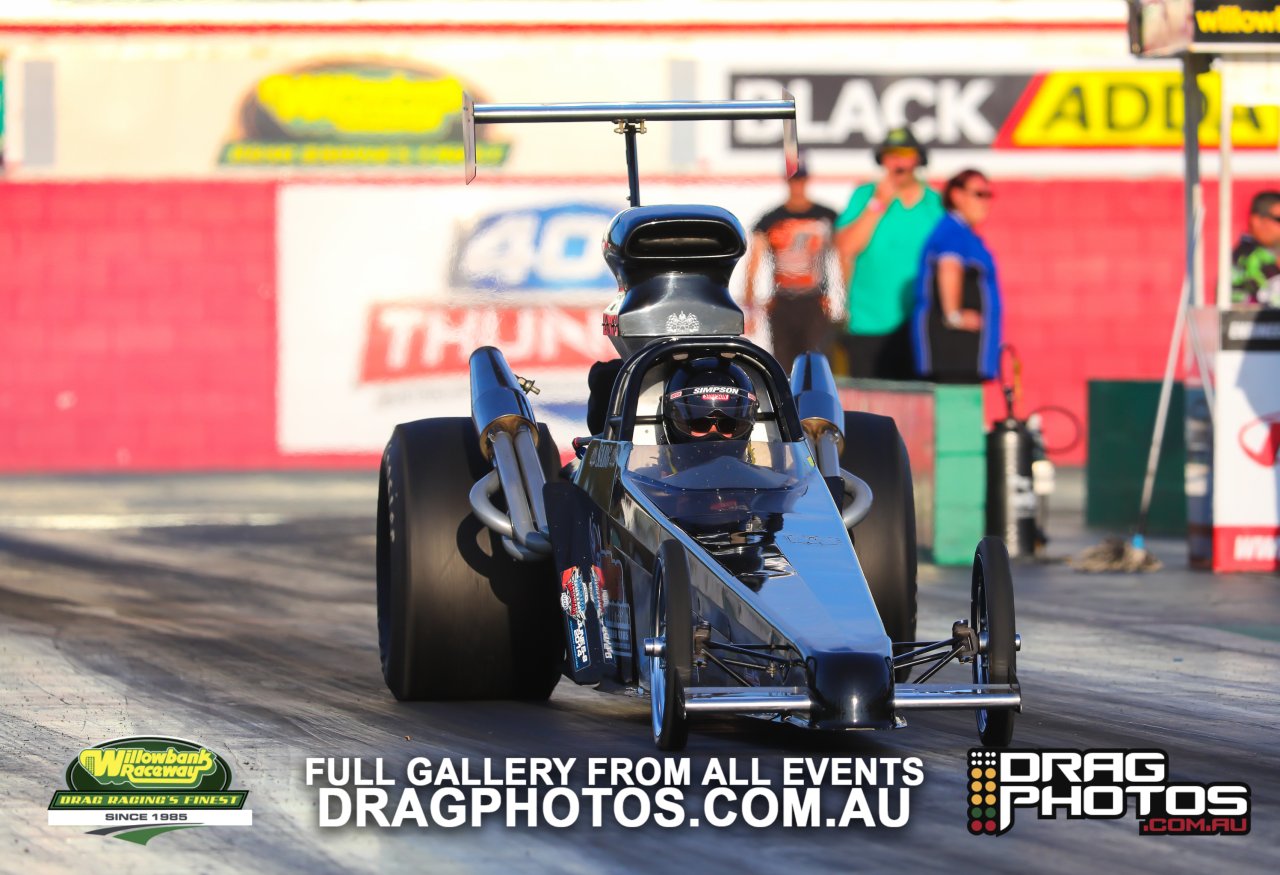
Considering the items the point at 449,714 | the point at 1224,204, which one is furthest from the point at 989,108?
the point at 449,714

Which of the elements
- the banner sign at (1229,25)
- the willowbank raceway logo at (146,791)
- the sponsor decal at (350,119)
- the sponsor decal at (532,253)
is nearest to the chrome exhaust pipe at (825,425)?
the willowbank raceway logo at (146,791)

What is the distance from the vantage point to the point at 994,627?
26.2ft

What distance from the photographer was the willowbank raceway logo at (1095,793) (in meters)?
7.32

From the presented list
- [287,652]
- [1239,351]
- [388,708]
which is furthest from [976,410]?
[388,708]

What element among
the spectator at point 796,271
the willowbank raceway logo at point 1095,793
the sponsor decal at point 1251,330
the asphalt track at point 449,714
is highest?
the spectator at point 796,271

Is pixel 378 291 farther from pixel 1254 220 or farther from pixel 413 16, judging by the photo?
pixel 1254 220

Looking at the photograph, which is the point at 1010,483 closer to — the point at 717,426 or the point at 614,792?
the point at 717,426

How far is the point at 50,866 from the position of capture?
684 centimetres

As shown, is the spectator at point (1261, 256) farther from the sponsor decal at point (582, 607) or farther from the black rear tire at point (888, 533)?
the sponsor decal at point (582, 607)

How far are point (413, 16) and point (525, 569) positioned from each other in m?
16.3

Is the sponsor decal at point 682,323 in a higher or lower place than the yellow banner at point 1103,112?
lower

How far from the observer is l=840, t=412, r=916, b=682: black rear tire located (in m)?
9.85

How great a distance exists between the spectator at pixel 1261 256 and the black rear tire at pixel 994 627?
401 inches

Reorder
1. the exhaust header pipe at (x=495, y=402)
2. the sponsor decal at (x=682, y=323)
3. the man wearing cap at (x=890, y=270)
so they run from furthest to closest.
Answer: the man wearing cap at (x=890, y=270)
the sponsor decal at (x=682, y=323)
the exhaust header pipe at (x=495, y=402)
